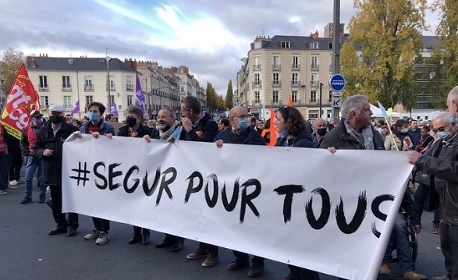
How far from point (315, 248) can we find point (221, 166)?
4.13 feet

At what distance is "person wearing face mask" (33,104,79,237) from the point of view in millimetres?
5195

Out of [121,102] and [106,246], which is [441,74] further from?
[121,102]

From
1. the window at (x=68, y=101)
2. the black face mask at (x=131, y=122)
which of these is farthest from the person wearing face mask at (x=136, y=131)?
the window at (x=68, y=101)

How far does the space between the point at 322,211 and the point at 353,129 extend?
2.77 ft

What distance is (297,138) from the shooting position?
3662 millimetres

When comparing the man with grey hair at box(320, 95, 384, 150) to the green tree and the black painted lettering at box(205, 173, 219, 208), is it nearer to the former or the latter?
the black painted lettering at box(205, 173, 219, 208)

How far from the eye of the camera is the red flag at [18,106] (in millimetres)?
8334

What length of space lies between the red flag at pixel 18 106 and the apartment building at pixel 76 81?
5890cm

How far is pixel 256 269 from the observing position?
400 centimetres

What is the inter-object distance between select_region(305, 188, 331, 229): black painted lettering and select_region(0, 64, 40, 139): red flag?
7519mm

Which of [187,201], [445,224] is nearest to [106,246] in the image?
[187,201]

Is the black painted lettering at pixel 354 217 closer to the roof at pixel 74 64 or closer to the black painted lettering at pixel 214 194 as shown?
the black painted lettering at pixel 214 194

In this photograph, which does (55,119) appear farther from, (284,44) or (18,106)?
(284,44)

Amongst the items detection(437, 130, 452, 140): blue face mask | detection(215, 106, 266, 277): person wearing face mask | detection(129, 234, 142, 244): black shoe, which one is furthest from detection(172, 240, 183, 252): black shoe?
detection(437, 130, 452, 140): blue face mask
